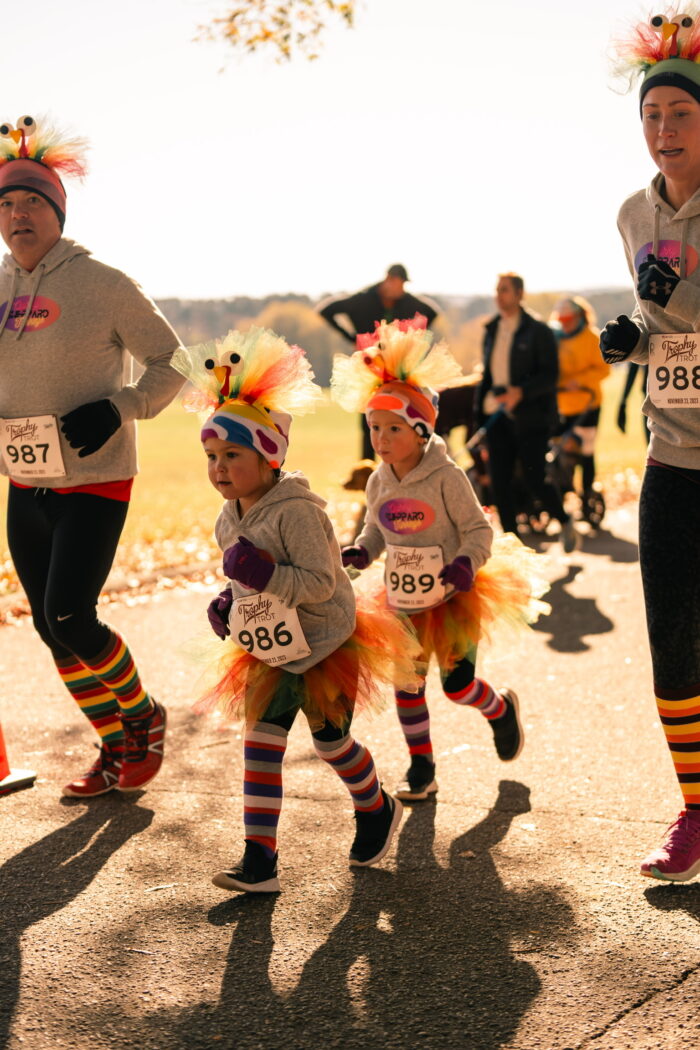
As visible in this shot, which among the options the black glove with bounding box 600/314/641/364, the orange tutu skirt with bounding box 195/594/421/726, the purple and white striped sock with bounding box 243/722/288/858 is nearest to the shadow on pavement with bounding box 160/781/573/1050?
the purple and white striped sock with bounding box 243/722/288/858

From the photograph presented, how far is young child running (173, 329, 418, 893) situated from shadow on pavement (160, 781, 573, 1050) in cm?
25

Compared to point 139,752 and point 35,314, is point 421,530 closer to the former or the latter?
point 139,752

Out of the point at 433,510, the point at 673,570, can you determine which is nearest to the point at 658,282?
the point at 673,570

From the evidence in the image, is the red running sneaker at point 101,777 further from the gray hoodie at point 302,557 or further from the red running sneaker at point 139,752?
the gray hoodie at point 302,557

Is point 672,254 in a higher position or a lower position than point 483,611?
higher

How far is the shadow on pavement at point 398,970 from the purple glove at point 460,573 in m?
0.97

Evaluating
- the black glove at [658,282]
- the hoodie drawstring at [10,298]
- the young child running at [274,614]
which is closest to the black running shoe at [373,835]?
the young child running at [274,614]

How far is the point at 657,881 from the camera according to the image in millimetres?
4105

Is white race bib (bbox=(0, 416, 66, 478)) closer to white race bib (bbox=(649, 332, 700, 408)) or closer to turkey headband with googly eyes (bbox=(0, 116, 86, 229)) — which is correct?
turkey headband with googly eyes (bbox=(0, 116, 86, 229))

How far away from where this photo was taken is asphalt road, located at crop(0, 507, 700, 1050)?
325 centimetres

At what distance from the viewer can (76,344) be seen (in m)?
4.95

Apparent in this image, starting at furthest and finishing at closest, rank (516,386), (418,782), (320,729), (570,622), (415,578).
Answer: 1. (516,386)
2. (570,622)
3. (418,782)
4. (415,578)
5. (320,729)

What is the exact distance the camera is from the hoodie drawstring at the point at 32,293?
4.96m

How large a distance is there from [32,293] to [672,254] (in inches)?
94.8
